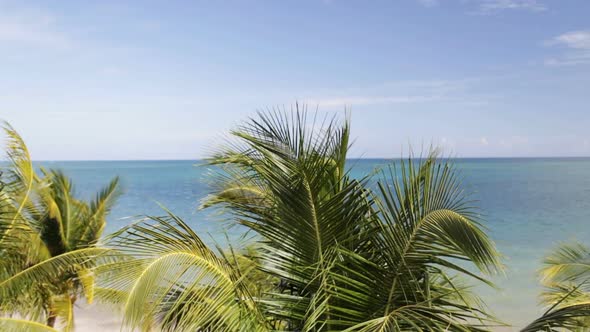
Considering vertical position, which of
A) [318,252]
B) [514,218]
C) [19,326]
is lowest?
[514,218]

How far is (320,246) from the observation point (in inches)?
176

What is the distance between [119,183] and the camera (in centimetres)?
1357

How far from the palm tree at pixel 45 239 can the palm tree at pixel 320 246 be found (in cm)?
310

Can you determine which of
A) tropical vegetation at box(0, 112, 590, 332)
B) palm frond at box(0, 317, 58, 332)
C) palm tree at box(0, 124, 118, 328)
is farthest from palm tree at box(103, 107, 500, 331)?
palm tree at box(0, 124, 118, 328)

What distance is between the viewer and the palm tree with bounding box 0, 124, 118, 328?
7.27 m

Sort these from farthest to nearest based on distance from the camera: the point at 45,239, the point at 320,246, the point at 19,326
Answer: the point at 45,239
the point at 19,326
the point at 320,246

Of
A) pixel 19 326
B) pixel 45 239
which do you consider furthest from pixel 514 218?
pixel 19 326

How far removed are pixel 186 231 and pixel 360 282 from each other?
4.52 feet

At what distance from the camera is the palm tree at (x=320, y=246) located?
4172mm

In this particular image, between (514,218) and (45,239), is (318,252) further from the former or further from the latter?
(514,218)

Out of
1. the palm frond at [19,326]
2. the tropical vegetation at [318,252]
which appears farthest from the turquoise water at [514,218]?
the palm frond at [19,326]

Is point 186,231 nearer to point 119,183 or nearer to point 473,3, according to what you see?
point 119,183

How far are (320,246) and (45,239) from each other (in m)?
8.65

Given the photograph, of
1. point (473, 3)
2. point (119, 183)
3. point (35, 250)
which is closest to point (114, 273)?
point (35, 250)
